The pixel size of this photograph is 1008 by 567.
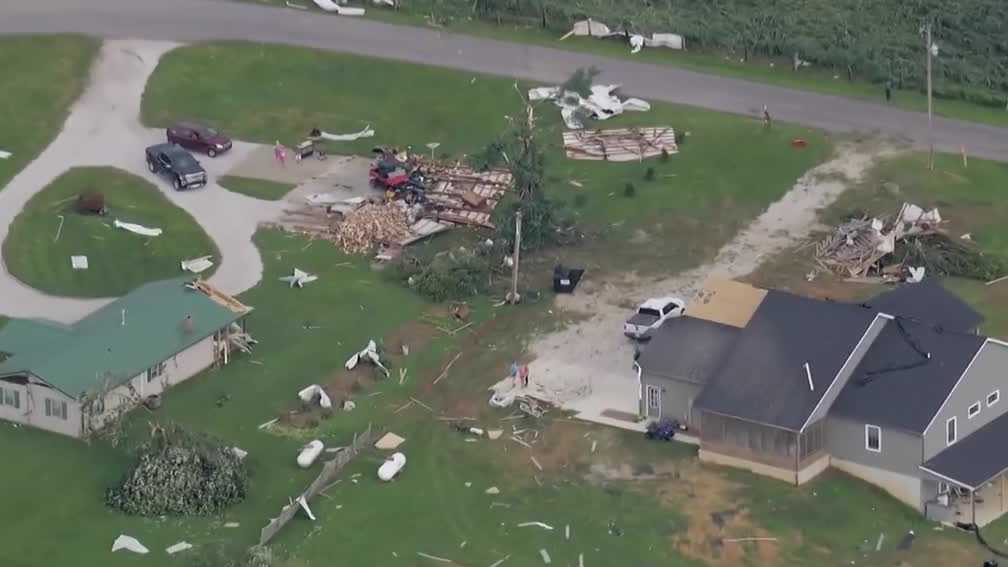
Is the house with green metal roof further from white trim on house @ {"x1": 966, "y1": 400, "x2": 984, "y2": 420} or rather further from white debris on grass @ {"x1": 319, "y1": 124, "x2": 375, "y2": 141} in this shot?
white trim on house @ {"x1": 966, "y1": 400, "x2": 984, "y2": 420}

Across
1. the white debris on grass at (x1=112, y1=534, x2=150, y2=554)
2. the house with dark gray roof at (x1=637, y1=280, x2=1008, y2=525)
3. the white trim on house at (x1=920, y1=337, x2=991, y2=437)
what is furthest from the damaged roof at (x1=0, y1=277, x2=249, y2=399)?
the white trim on house at (x1=920, y1=337, x2=991, y2=437)

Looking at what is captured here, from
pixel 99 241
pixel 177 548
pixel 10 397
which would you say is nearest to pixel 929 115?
pixel 99 241

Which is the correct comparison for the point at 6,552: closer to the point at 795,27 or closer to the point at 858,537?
the point at 858,537

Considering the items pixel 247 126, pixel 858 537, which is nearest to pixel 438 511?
pixel 858 537

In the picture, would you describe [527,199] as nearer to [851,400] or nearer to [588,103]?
[588,103]

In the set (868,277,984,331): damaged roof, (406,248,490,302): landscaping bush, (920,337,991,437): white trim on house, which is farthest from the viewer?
(406,248,490,302): landscaping bush
